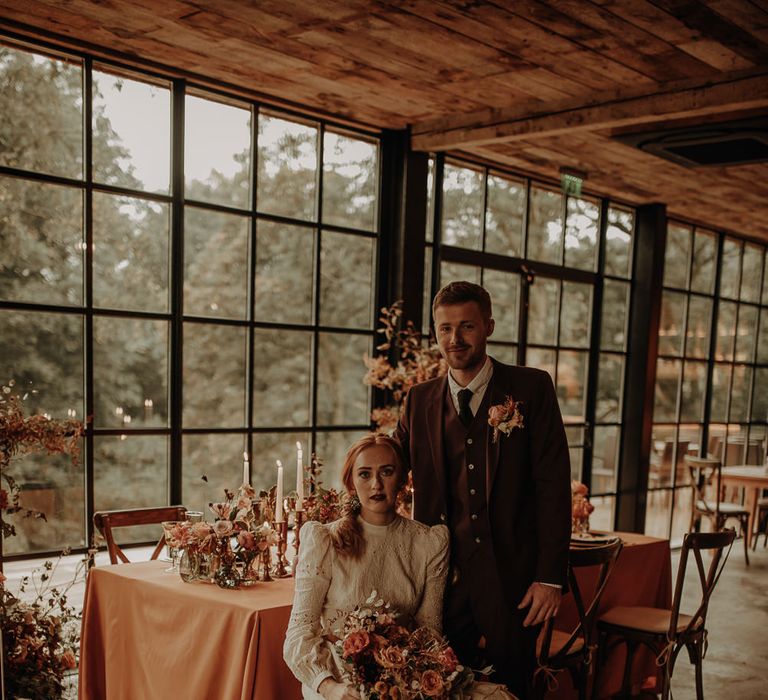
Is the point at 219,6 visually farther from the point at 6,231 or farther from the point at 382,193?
the point at 382,193

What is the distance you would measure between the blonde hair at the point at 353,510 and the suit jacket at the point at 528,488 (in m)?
0.14

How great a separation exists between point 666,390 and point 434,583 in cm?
576

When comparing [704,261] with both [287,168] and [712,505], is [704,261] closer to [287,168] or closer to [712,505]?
[712,505]

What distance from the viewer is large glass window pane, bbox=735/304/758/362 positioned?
28.3 feet

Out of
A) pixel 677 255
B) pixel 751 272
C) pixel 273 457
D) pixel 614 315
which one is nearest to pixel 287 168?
pixel 273 457

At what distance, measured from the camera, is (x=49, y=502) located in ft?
13.1

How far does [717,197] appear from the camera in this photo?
6.73 m

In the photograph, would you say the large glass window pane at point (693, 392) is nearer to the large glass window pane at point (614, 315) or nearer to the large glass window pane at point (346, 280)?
the large glass window pane at point (614, 315)

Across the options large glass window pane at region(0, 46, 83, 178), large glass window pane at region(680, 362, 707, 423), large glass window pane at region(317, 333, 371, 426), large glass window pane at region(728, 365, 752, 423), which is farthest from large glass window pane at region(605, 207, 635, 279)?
large glass window pane at region(0, 46, 83, 178)

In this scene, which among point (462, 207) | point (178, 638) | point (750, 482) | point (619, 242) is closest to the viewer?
point (178, 638)

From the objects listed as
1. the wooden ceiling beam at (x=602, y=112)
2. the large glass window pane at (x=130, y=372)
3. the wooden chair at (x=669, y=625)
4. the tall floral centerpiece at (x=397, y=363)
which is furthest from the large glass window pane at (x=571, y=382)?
the large glass window pane at (x=130, y=372)

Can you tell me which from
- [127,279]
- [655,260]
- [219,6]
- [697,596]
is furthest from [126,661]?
[655,260]

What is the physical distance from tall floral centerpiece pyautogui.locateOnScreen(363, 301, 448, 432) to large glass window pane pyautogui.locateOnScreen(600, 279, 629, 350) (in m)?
2.24

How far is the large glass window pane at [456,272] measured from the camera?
5.78 metres
